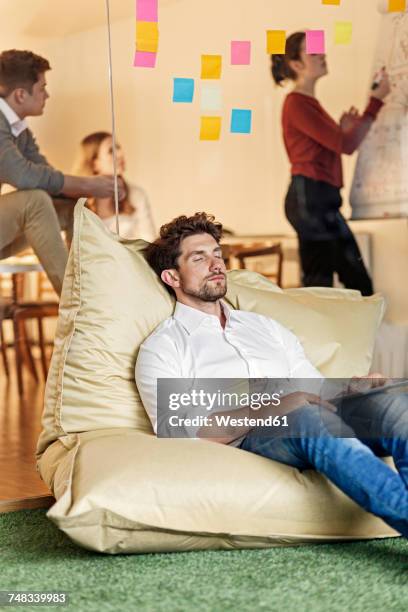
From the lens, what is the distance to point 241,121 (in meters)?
4.33

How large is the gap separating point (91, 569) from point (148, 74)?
2240 mm

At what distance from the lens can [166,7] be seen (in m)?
3.87

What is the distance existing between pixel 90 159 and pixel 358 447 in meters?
2.00

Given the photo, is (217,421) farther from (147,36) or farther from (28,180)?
(147,36)

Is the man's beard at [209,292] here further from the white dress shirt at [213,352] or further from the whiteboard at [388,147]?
the whiteboard at [388,147]

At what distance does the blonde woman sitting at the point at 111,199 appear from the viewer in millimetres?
3820

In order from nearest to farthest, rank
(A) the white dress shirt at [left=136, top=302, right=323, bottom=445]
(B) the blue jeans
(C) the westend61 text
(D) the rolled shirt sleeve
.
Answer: (B) the blue jeans, (C) the westend61 text, (A) the white dress shirt at [left=136, top=302, right=323, bottom=445], (D) the rolled shirt sleeve

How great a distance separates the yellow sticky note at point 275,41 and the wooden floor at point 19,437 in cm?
176

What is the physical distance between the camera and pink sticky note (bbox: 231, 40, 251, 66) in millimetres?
4168

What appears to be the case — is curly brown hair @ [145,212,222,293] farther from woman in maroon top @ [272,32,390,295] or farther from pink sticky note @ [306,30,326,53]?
pink sticky note @ [306,30,326,53]

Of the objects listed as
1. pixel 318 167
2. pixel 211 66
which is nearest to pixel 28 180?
pixel 211 66

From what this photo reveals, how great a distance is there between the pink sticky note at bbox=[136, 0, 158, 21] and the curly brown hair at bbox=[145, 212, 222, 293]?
4.16 ft

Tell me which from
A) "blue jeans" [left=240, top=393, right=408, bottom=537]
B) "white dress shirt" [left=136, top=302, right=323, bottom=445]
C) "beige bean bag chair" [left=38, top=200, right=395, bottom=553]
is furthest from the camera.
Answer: "white dress shirt" [left=136, top=302, right=323, bottom=445]

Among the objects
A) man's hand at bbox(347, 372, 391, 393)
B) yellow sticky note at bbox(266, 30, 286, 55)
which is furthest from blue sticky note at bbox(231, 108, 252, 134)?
man's hand at bbox(347, 372, 391, 393)
